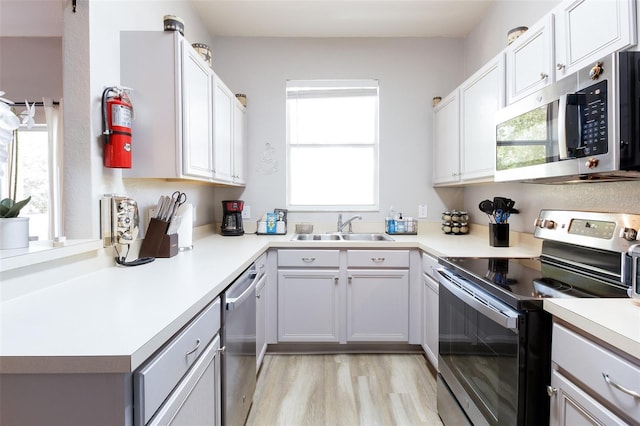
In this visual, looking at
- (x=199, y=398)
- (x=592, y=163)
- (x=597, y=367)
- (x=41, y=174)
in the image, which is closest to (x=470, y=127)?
(x=592, y=163)

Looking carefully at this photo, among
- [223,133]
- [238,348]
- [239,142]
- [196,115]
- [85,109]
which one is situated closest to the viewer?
[85,109]

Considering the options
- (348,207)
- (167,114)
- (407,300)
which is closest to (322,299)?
(407,300)

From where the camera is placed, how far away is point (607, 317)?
0.90 meters

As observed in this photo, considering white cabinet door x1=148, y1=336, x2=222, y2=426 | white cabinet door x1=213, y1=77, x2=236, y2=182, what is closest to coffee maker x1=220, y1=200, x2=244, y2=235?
white cabinet door x1=213, y1=77, x2=236, y2=182

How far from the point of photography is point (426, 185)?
3.15 m

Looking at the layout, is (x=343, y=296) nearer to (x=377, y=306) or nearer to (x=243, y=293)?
(x=377, y=306)

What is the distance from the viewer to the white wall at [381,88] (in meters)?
3.12

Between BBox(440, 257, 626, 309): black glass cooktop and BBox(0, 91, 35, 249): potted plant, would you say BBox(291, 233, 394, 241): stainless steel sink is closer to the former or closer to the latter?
BBox(440, 257, 626, 309): black glass cooktop

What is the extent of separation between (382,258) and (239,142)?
1.53 meters

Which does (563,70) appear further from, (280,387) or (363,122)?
(280,387)

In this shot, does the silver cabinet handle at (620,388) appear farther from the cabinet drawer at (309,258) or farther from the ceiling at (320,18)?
the ceiling at (320,18)

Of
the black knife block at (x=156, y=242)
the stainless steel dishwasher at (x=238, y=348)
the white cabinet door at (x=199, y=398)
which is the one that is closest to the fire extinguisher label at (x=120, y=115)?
the black knife block at (x=156, y=242)

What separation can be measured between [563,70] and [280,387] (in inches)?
89.9

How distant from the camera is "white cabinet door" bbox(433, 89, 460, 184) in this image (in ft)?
8.31
